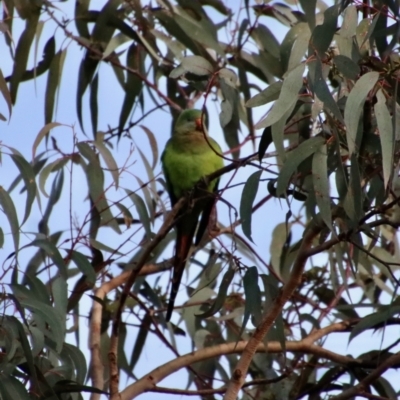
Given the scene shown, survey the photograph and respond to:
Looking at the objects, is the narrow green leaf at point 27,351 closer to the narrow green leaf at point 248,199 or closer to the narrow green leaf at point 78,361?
the narrow green leaf at point 78,361

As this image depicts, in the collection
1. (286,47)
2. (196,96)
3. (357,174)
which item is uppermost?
(196,96)

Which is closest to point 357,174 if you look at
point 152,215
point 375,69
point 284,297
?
point 375,69

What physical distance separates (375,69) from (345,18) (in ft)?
0.41

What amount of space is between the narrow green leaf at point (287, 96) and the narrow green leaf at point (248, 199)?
0.91 feet

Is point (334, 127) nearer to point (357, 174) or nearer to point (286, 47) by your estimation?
point (357, 174)

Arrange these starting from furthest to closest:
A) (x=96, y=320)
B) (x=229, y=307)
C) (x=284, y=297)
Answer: (x=229, y=307)
(x=96, y=320)
(x=284, y=297)

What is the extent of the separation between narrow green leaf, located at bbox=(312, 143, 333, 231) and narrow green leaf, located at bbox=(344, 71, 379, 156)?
0.13 m

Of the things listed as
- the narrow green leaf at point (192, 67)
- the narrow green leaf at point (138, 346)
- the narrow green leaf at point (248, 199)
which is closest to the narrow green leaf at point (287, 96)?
the narrow green leaf at point (248, 199)

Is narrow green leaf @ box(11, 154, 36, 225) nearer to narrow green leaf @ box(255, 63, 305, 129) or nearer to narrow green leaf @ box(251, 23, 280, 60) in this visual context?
narrow green leaf @ box(255, 63, 305, 129)

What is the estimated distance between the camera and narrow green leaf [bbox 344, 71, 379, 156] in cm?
149

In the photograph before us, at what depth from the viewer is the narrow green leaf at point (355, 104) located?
1.49 meters

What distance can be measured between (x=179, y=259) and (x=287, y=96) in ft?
3.65

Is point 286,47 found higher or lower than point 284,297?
higher

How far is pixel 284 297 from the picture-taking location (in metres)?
1.89
